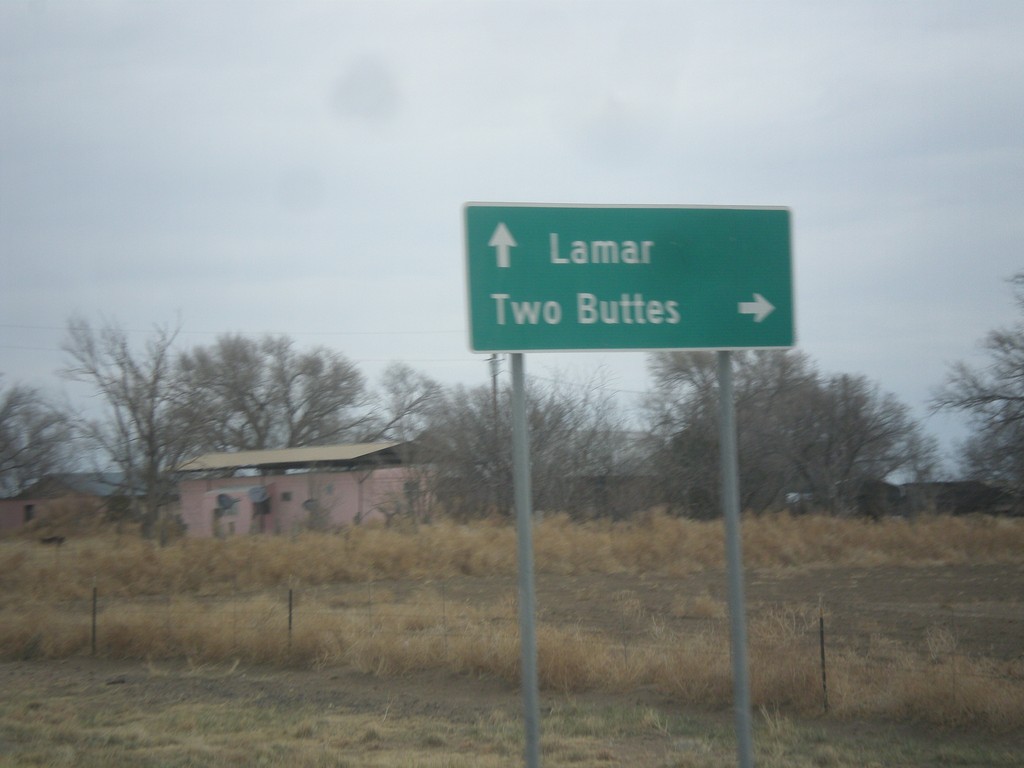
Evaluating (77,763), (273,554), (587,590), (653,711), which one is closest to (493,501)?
(273,554)

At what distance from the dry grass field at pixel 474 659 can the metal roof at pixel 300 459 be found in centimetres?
1576

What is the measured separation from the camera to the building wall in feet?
143

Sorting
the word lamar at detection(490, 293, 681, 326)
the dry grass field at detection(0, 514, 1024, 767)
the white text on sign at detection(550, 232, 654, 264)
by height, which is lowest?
the dry grass field at detection(0, 514, 1024, 767)

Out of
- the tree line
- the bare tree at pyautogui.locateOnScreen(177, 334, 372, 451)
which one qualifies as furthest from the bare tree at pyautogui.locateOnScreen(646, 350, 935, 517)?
the bare tree at pyautogui.locateOnScreen(177, 334, 372, 451)

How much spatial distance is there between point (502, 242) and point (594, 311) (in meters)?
0.52

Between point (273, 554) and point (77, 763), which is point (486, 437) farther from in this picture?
point (77, 763)

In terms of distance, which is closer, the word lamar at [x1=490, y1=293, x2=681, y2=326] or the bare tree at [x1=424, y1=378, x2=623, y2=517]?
the word lamar at [x1=490, y1=293, x2=681, y2=326]

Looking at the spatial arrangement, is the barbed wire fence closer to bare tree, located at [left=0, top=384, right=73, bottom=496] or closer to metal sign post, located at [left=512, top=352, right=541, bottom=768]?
metal sign post, located at [left=512, top=352, right=541, bottom=768]

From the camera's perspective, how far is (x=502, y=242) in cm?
430

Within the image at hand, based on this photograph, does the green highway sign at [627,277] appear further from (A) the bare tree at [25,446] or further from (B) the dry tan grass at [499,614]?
(A) the bare tree at [25,446]

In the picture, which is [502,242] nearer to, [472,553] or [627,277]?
[627,277]

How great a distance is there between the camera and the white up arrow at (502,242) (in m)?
4.29

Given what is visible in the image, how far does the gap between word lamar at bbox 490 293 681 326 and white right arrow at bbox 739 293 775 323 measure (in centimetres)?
34

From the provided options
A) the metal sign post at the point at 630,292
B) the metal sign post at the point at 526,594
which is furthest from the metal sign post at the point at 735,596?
the metal sign post at the point at 526,594
